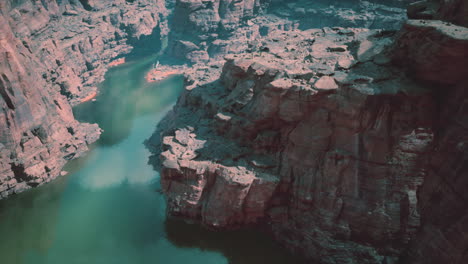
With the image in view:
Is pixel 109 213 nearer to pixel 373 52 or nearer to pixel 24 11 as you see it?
pixel 373 52

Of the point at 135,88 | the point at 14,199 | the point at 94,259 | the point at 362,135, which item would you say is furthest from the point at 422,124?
the point at 135,88

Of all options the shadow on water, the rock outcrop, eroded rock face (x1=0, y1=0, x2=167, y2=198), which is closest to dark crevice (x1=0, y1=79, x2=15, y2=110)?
eroded rock face (x1=0, y1=0, x2=167, y2=198)

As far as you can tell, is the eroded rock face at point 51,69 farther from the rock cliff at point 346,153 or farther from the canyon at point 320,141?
the rock cliff at point 346,153

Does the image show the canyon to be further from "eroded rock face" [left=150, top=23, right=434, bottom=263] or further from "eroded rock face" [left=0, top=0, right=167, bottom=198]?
"eroded rock face" [left=0, top=0, right=167, bottom=198]

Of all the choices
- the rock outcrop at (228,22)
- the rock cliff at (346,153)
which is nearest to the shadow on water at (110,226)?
the rock cliff at (346,153)

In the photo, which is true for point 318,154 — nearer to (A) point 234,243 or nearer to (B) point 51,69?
(A) point 234,243

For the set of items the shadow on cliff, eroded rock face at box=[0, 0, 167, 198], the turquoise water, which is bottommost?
the turquoise water

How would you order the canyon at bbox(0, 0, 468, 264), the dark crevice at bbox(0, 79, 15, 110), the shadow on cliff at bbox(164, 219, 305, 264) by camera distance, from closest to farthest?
the canyon at bbox(0, 0, 468, 264), the shadow on cliff at bbox(164, 219, 305, 264), the dark crevice at bbox(0, 79, 15, 110)
